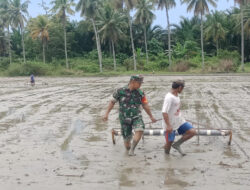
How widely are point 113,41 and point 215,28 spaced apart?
51.2 feet

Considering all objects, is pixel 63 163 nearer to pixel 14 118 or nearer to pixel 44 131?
pixel 44 131

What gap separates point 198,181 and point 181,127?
1.47 metres

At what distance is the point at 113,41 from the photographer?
191 feet

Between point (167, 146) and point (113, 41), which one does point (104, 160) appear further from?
point (113, 41)

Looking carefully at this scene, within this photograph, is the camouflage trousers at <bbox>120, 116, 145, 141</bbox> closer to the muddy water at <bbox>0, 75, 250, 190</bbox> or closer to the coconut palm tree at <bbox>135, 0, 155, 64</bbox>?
the muddy water at <bbox>0, 75, 250, 190</bbox>

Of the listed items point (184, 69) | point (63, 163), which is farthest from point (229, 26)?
point (63, 163)

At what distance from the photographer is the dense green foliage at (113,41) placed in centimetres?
5319

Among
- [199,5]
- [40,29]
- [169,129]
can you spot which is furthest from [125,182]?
[40,29]

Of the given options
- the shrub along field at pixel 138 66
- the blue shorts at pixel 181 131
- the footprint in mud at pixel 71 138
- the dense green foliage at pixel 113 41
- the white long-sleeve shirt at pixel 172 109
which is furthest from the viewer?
the dense green foliage at pixel 113 41

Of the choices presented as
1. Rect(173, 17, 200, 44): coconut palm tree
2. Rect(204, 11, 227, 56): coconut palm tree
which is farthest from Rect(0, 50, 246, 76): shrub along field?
Rect(173, 17, 200, 44): coconut palm tree

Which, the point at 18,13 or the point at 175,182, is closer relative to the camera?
the point at 175,182

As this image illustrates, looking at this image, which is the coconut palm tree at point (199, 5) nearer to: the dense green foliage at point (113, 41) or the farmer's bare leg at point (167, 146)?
the dense green foliage at point (113, 41)

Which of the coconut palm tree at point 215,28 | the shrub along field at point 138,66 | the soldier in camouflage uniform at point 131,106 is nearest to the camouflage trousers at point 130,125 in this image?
the soldier in camouflage uniform at point 131,106

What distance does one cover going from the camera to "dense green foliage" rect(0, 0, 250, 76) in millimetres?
53188
